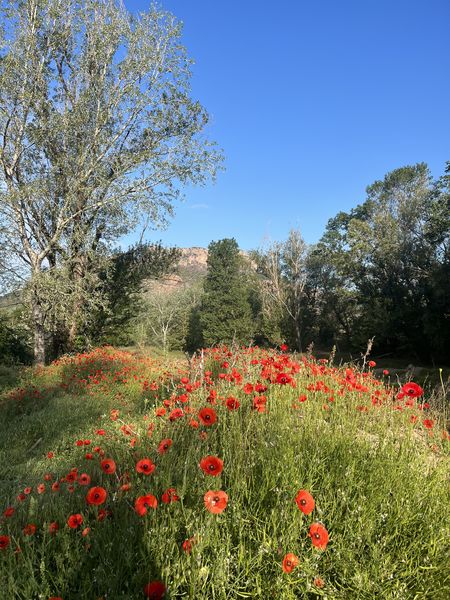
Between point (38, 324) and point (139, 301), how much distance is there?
5.73 m

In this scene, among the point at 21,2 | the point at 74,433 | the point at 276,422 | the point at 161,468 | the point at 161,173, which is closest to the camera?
the point at 161,468

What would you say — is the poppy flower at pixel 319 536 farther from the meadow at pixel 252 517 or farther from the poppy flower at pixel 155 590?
the poppy flower at pixel 155 590

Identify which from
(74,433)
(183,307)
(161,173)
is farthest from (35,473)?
(183,307)

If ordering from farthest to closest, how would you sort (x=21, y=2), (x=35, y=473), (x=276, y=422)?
(x=21, y=2)
(x=35, y=473)
(x=276, y=422)

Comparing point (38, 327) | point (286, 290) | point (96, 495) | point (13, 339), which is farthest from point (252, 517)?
point (286, 290)

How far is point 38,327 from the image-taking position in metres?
12.3

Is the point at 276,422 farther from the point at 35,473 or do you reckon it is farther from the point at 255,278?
the point at 255,278

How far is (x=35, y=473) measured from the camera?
4121 millimetres

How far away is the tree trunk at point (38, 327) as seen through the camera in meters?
12.1

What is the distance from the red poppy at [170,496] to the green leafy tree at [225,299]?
86.0 ft

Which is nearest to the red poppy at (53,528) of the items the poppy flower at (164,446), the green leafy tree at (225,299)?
the poppy flower at (164,446)

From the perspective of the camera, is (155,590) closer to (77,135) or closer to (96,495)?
(96,495)

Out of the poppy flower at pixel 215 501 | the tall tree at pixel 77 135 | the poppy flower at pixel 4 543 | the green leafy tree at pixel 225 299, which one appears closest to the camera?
the poppy flower at pixel 215 501

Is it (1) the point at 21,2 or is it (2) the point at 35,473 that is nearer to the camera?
(2) the point at 35,473
